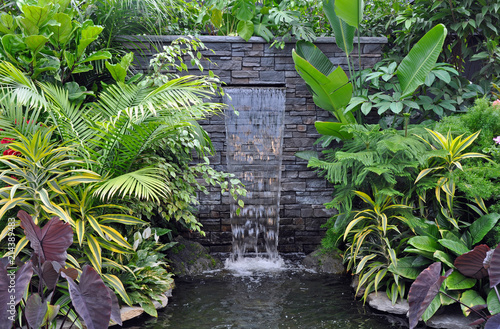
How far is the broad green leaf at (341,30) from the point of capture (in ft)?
13.8

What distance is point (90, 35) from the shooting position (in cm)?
345

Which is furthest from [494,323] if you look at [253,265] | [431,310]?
[253,265]

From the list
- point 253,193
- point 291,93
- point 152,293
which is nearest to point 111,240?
point 152,293

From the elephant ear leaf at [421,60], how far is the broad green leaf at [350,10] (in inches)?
24.6

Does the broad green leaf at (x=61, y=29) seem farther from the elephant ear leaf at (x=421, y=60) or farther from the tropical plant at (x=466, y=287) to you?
the tropical plant at (x=466, y=287)

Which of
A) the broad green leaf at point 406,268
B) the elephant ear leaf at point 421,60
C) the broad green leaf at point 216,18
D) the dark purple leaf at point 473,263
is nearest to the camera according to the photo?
the dark purple leaf at point 473,263

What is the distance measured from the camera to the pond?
3029mm

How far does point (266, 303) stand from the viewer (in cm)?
341

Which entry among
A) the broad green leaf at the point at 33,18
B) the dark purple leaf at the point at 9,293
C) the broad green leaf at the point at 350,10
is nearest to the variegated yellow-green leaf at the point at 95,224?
the dark purple leaf at the point at 9,293

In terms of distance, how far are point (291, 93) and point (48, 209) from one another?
2.97 meters

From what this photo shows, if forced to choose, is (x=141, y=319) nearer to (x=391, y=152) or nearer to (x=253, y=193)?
(x=253, y=193)

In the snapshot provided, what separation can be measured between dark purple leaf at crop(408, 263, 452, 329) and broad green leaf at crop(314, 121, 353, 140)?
1979mm

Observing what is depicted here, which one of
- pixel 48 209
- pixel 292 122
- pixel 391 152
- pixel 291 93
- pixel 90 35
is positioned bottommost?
pixel 48 209

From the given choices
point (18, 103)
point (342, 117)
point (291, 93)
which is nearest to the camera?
point (18, 103)
